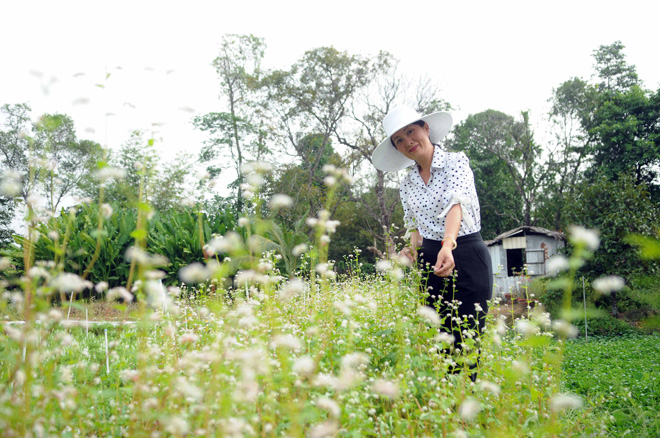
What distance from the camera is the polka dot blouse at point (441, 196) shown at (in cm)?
272

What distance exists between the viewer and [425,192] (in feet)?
9.79

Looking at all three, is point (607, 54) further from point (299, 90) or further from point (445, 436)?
point (445, 436)

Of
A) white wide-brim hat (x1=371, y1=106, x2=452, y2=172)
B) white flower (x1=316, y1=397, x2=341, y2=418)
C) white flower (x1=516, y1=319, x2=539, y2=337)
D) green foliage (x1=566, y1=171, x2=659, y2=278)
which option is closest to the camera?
white flower (x1=316, y1=397, x2=341, y2=418)

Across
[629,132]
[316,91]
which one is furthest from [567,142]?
[316,91]

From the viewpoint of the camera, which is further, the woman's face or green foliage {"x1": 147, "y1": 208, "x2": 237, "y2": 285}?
green foliage {"x1": 147, "y1": 208, "x2": 237, "y2": 285}

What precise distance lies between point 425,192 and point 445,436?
5.55 feet

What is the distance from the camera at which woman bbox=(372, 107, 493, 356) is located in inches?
107

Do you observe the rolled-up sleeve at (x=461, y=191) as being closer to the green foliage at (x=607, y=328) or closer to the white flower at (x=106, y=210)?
the white flower at (x=106, y=210)

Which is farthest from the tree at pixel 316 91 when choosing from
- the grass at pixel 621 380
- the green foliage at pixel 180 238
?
the grass at pixel 621 380

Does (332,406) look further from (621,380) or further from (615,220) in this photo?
(615,220)

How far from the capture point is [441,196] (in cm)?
284

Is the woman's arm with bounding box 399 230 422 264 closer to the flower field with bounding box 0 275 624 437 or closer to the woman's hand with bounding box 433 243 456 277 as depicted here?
the flower field with bounding box 0 275 624 437

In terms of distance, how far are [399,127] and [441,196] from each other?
528 millimetres

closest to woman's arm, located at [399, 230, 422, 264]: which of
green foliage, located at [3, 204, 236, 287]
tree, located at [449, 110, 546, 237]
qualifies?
green foliage, located at [3, 204, 236, 287]
